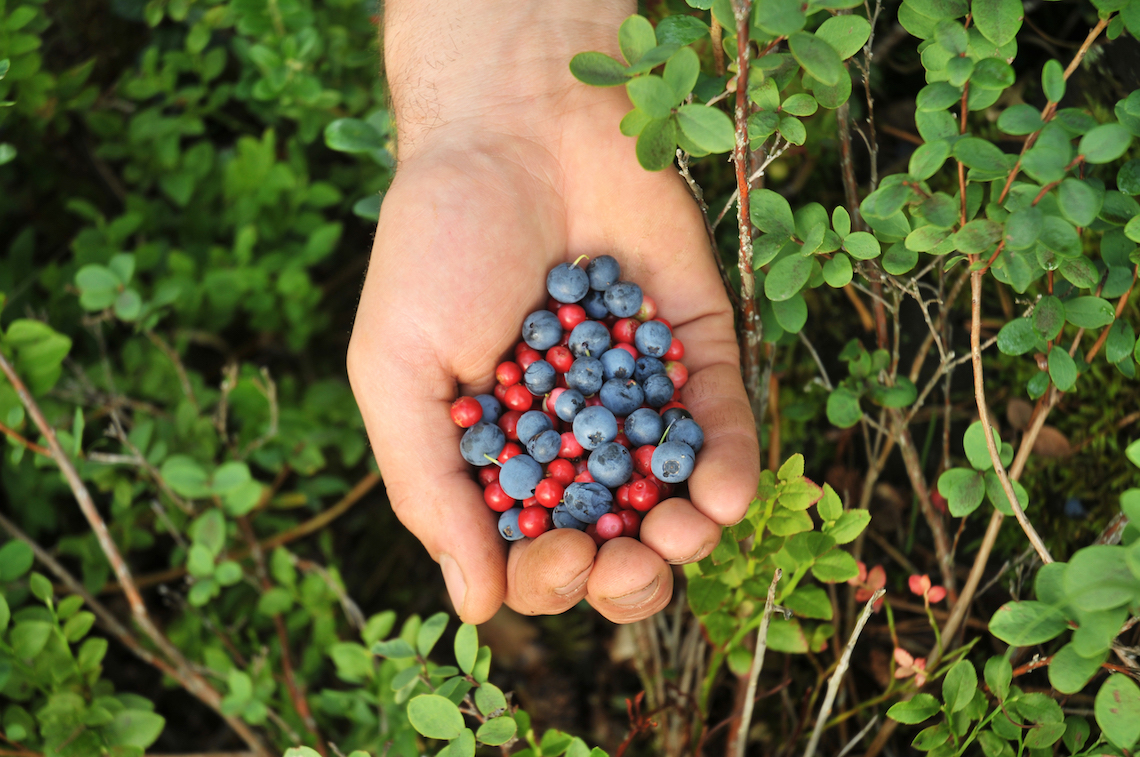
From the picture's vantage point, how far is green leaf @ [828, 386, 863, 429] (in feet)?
4.86

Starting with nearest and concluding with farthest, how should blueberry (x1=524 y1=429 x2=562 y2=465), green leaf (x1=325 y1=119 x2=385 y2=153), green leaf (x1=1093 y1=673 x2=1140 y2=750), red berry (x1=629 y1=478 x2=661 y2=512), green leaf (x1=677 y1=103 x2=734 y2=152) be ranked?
1. green leaf (x1=1093 y1=673 x2=1140 y2=750)
2. green leaf (x1=677 y1=103 x2=734 y2=152)
3. red berry (x1=629 y1=478 x2=661 y2=512)
4. blueberry (x1=524 y1=429 x2=562 y2=465)
5. green leaf (x1=325 y1=119 x2=385 y2=153)

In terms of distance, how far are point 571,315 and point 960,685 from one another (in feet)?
3.41

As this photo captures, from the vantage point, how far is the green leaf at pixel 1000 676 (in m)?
1.10

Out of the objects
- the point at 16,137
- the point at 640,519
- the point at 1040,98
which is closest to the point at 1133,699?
the point at 640,519

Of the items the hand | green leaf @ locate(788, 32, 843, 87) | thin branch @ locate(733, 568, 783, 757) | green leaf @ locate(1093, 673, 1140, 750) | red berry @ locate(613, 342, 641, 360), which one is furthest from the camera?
red berry @ locate(613, 342, 641, 360)

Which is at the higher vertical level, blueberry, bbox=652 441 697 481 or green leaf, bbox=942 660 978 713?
blueberry, bbox=652 441 697 481

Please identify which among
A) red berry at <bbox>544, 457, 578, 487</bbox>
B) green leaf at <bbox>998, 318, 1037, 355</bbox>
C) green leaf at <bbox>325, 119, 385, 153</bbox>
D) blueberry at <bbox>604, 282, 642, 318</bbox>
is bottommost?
red berry at <bbox>544, 457, 578, 487</bbox>

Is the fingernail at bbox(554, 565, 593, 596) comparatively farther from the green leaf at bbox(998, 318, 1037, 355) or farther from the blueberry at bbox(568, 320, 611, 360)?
the green leaf at bbox(998, 318, 1037, 355)

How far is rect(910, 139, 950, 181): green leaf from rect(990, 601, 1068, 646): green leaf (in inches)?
22.8

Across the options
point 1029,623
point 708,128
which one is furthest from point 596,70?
point 1029,623

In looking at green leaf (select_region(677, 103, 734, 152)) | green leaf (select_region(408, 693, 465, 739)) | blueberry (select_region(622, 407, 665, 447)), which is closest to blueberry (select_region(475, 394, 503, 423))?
blueberry (select_region(622, 407, 665, 447))

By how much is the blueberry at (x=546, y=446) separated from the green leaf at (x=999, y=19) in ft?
3.27

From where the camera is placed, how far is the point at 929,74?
3.84ft

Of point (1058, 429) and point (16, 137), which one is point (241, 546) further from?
point (1058, 429)
